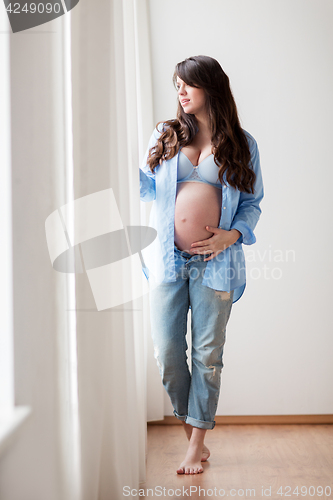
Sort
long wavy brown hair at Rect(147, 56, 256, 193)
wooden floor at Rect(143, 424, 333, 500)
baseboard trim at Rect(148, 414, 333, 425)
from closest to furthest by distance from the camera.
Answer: wooden floor at Rect(143, 424, 333, 500) → long wavy brown hair at Rect(147, 56, 256, 193) → baseboard trim at Rect(148, 414, 333, 425)

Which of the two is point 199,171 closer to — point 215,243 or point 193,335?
point 215,243

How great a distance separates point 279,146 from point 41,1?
1.57 meters

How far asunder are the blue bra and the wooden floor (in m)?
1.01

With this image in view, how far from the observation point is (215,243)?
143 cm

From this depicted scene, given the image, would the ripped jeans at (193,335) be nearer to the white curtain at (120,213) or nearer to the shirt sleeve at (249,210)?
the shirt sleeve at (249,210)

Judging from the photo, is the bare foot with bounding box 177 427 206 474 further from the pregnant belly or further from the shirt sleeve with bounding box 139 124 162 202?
the shirt sleeve with bounding box 139 124 162 202

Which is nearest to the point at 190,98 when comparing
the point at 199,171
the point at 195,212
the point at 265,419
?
the point at 199,171

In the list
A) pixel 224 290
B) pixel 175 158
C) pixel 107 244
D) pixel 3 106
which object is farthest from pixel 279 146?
pixel 3 106

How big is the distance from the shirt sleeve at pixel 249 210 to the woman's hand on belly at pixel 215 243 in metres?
0.06

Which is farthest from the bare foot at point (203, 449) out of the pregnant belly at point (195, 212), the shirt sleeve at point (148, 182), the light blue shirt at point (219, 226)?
the shirt sleeve at point (148, 182)

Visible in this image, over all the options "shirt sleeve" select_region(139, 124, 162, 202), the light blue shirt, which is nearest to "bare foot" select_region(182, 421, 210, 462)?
the light blue shirt

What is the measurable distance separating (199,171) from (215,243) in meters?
0.27

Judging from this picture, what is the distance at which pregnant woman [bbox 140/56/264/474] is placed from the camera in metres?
1.45

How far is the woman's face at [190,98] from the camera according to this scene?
1.46m
